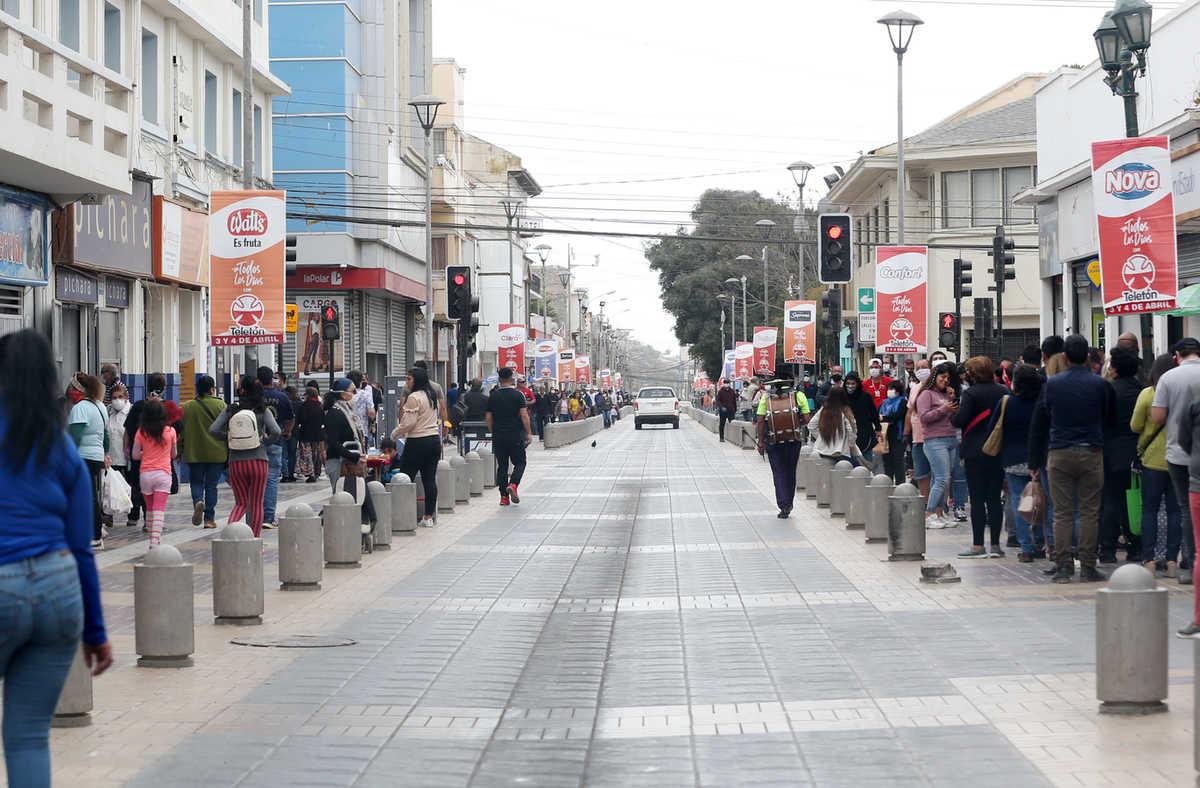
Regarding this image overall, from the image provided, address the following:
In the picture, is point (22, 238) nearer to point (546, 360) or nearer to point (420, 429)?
point (420, 429)

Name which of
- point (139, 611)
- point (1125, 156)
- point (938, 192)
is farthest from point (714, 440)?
point (139, 611)

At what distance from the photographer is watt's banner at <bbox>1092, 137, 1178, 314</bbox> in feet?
43.2

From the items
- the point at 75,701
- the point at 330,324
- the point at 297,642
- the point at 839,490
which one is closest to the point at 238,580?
the point at 297,642

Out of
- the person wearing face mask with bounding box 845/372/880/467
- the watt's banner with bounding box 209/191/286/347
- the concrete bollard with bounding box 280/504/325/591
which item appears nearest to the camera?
the concrete bollard with bounding box 280/504/325/591

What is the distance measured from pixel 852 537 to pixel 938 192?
1264 inches

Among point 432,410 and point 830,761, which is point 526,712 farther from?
point 432,410

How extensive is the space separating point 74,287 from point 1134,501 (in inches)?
611

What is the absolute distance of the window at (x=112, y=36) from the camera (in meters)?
23.9

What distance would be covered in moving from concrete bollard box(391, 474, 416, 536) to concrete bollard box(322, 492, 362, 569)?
9.97ft

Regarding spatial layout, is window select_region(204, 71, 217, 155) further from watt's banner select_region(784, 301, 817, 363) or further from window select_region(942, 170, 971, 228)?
window select_region(942, 170, 971, 228)

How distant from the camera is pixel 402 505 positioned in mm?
17344

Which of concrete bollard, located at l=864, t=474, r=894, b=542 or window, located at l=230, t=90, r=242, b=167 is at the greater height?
window, located at l=230, t=90, r=242, b=167

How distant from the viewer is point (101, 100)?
2006 cm

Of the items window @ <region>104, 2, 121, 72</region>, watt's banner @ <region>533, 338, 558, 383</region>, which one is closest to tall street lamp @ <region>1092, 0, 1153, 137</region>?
window @ <region>104, 2, 121, 72</region>
